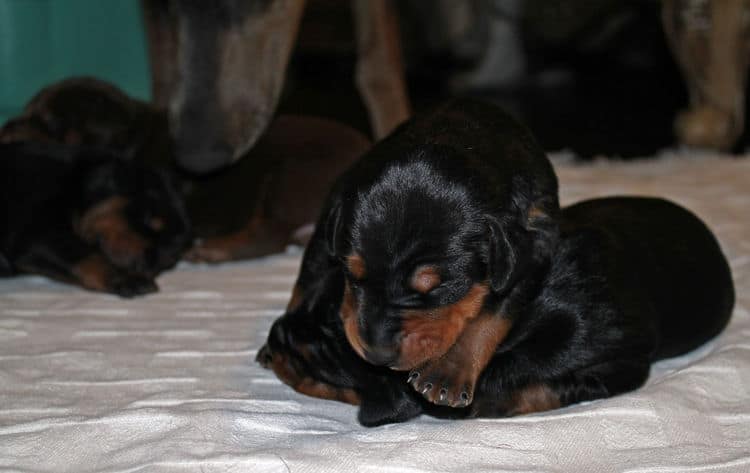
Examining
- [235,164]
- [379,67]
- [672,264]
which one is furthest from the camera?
[379,67]

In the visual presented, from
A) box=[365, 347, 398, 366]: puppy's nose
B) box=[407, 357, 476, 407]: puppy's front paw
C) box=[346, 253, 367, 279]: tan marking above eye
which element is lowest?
box=[407, 357, 476, 407]: puppy's front paw

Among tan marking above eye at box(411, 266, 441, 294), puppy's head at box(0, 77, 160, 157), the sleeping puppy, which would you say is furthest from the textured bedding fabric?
puppy's head at box(0, 77, 160, 157)

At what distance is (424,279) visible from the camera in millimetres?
1660

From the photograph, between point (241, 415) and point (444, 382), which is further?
point (241, 415)

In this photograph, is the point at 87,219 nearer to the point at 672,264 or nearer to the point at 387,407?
the point at 387,407

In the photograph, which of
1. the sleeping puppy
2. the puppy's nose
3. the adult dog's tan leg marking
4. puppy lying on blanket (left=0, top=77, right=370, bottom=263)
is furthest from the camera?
the adult dog's tan leg marking

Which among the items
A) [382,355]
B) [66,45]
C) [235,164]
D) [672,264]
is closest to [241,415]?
[382,355]

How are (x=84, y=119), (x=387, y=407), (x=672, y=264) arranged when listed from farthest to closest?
1. (x=84, y=119)
2. (x=672, y=264)
3. (x=387, y=407)

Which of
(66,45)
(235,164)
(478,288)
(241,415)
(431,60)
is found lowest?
(431,60)

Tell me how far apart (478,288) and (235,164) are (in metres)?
1.69

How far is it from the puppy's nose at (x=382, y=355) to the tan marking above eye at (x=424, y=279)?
0.37 feet

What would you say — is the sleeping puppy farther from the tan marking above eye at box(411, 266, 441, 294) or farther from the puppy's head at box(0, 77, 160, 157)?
the tan marking above eye at box(411, 266, 441, 294)

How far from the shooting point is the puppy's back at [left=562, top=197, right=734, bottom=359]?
2.10 metres

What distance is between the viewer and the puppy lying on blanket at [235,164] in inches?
123
